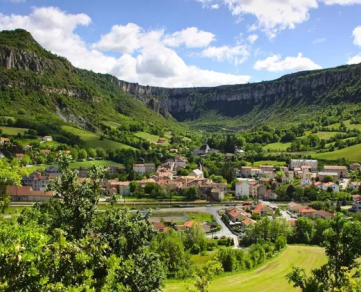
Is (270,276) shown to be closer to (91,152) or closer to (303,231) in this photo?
(303,231)

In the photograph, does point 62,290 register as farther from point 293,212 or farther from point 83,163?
point 83,163

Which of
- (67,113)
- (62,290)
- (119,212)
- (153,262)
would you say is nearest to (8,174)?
(119,212)

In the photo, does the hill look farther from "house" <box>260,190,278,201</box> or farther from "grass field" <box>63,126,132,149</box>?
"house" <box>260,190,278,201</box>

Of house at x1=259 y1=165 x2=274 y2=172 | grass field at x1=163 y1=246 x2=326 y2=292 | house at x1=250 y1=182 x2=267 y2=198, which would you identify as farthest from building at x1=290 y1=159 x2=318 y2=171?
grass field at x1=163 y1=246 x2=326 y2=292

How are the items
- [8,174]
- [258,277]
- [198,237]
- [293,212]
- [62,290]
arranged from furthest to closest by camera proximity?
[293,212]
[198,237]
[258,277]
[8,174]
[62,290]

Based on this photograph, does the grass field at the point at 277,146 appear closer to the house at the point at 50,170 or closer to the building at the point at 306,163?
the building at the point at 306,163

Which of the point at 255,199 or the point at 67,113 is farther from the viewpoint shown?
the point at 67,113

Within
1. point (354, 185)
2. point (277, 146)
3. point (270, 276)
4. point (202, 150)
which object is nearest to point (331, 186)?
point (354, 185)
